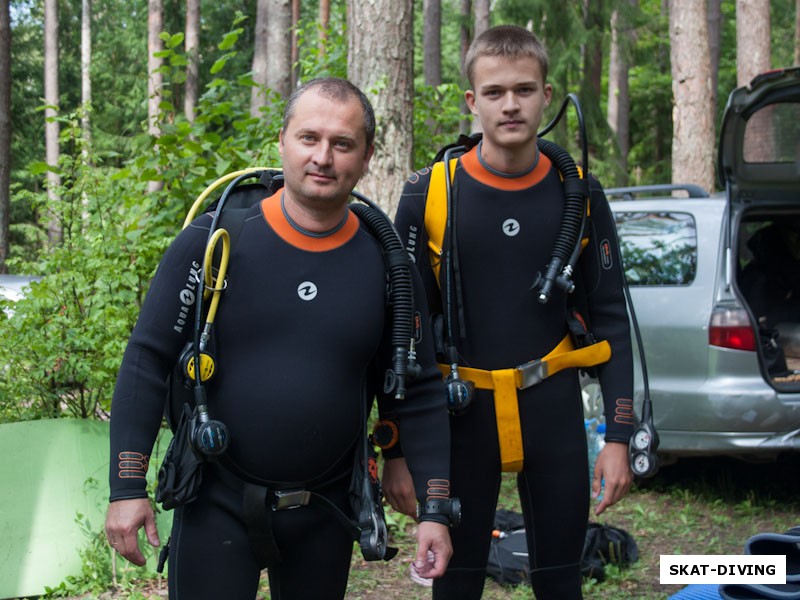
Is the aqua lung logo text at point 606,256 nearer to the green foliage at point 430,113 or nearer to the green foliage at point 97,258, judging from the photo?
the green foliage at point 97,258

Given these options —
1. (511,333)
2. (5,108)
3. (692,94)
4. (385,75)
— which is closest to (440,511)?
(511,333)

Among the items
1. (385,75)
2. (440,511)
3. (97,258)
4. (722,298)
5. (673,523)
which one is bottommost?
(673,523)

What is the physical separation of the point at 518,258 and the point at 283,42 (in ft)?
44.7

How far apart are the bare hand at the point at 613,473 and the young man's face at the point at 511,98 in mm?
1047

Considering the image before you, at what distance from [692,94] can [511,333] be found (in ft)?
33.6

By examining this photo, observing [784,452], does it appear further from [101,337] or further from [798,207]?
[101,337]

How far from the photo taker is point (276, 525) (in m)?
2.47

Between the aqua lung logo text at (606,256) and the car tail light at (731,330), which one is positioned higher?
the aqua lung logo text at (606,256)

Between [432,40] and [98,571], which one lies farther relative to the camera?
[432,40]

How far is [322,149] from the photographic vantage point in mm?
2475

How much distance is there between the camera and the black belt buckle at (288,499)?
8.09 ft

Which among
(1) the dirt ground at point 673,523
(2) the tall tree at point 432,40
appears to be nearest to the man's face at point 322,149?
(1) the dirt ground at point 673,523

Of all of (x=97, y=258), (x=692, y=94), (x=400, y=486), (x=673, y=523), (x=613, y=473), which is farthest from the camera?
(x=692, y=94)

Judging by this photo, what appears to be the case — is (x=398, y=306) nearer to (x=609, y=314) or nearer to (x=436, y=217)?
(x=436, y=217)
